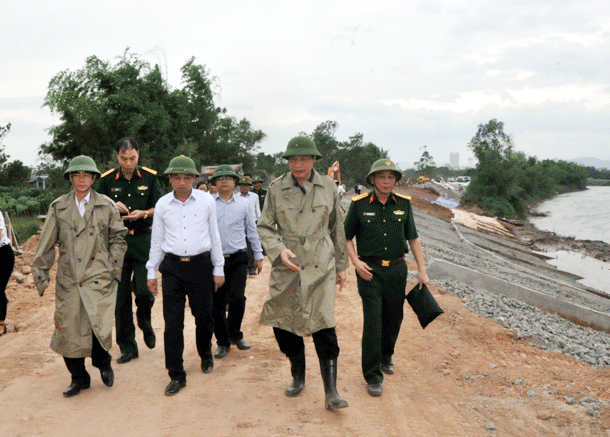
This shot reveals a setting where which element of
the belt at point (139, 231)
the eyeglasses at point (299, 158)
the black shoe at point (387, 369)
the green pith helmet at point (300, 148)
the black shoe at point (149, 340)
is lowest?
the black shoe at point (387, 369)

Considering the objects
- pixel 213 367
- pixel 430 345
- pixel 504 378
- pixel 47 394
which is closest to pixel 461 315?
pixel 430 345

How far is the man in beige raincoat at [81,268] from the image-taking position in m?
4.31

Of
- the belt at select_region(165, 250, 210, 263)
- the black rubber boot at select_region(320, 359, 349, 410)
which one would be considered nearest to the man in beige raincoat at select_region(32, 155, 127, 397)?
the belt at select_region(165, 250, 210, 263)

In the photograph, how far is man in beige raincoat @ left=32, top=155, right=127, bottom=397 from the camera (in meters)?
4.31

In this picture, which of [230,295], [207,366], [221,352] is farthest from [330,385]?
[230,295]

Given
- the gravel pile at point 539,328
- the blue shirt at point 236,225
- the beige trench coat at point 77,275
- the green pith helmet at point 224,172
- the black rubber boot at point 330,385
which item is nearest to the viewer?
the black rubber boot at point 330,385

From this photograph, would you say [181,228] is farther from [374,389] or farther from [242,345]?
[374,389]

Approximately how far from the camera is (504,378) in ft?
17.9

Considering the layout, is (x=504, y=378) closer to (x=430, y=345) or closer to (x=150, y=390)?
(x=430, y=345)

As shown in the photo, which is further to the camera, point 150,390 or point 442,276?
point 442,276

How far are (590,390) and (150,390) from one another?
13.9ft

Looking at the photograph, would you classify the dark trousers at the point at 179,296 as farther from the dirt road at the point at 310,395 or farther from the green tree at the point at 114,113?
the green tree at the point at 114,113

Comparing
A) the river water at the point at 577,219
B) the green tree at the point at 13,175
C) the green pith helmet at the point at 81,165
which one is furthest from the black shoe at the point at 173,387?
the river water at the point at 577,219

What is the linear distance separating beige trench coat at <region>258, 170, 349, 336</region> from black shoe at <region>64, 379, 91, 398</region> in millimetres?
1785
